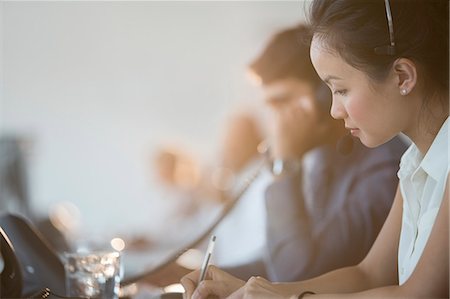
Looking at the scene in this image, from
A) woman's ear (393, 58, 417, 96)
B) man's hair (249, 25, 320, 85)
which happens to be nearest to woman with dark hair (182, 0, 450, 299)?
woman's ear (393, 58, 417, 96)

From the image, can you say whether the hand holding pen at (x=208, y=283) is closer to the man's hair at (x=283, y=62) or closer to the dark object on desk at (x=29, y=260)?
the dark object on desk at (x=29, y=260)

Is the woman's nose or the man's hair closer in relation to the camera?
the woman's nose

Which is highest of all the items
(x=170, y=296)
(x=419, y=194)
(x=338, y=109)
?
(x=338, y=109)

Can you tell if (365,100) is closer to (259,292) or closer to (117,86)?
(259,292)

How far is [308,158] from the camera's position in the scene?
1342mm

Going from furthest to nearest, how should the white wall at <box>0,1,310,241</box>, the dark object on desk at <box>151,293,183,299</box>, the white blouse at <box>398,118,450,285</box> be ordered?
the white wall at <box>0,1,310,241</box> < the dark object on desk at <box>151,293,183,299</box> < the white blouse at <box>398,118,450,285</box>

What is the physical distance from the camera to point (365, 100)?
3.21 feet

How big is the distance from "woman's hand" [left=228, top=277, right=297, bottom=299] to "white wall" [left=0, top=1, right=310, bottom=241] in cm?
33

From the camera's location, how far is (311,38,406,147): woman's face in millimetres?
974

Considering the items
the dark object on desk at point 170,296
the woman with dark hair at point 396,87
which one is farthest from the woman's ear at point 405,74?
the dark object on desk at point 170,296

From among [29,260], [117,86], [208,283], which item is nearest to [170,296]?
[208,283]

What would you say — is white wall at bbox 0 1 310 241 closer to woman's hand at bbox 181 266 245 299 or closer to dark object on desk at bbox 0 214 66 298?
dark object on desk at bbox 0 214 66 298

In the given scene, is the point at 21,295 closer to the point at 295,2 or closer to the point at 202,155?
the point at 202,155

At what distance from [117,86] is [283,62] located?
288mm
